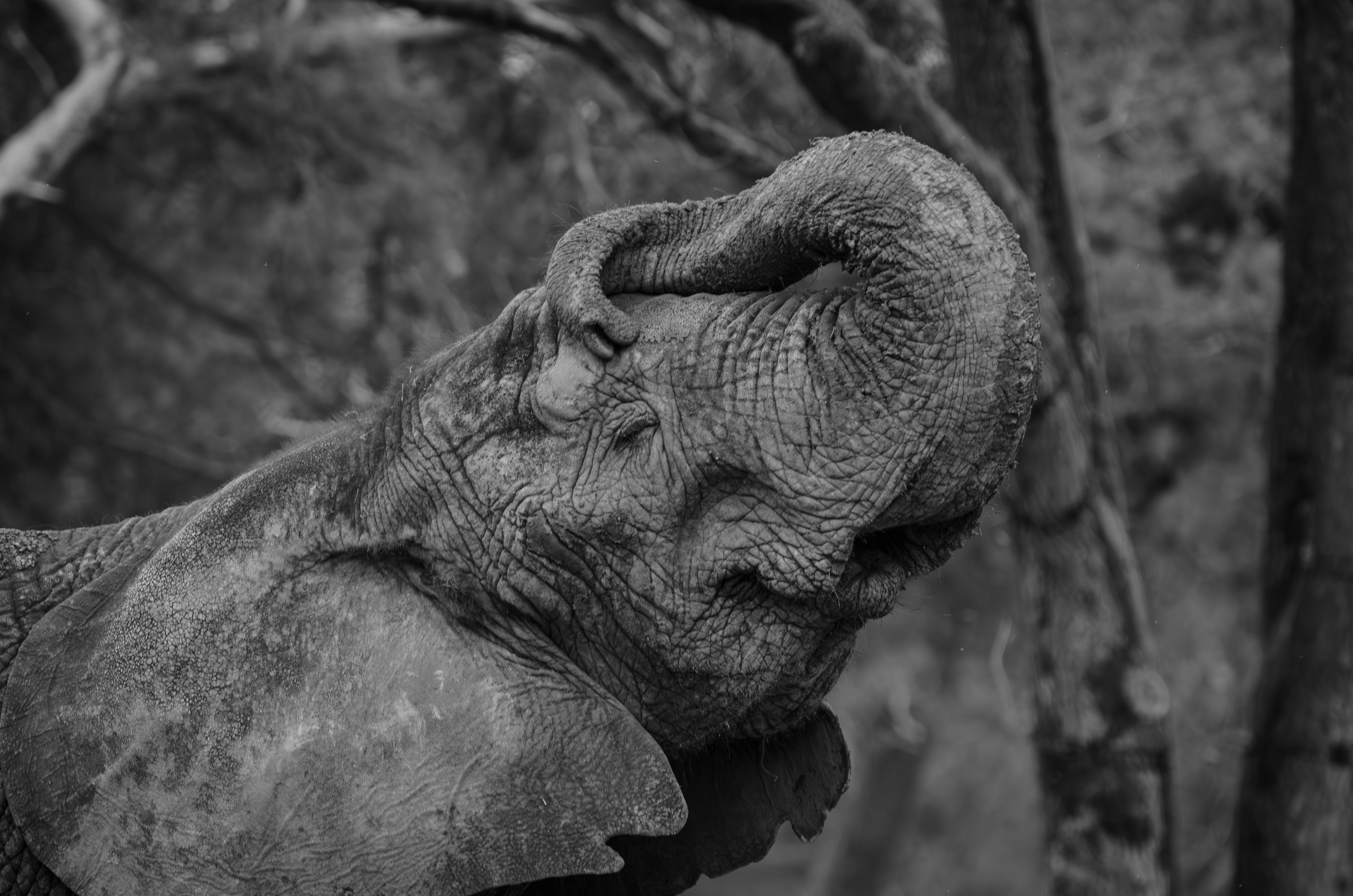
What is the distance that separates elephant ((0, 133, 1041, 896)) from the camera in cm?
251

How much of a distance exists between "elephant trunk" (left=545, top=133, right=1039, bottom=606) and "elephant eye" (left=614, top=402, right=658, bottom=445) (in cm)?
8

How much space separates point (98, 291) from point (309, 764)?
435 inches

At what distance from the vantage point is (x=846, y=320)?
2557mm

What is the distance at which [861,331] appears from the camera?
253 centimetres

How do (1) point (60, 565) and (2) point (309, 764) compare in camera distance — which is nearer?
(2) point (309, 764)

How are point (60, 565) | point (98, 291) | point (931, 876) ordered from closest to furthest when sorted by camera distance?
1. point (60, 565)
2. point (98, 291)
3. point (931, 876)

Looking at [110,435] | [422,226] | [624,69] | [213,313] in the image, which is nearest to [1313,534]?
[624,69]

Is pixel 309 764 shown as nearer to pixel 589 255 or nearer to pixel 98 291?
pixel 589 255

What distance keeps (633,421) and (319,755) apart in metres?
0.78

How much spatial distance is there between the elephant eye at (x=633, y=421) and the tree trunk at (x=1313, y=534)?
471cm

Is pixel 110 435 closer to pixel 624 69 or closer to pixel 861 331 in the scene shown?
pixel 624 69

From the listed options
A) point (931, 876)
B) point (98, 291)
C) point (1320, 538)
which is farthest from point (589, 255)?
point (931, 876)

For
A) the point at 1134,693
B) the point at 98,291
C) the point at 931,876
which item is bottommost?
the point at 931,876

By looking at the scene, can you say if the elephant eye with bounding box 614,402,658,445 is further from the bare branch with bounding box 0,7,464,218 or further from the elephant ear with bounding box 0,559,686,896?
the bare branch with bounding box 0,7,464,218
